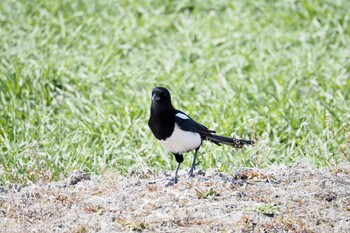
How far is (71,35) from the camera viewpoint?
893cm

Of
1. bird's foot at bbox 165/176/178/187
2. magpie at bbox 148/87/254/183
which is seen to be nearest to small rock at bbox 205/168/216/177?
magpie at bbox 148/87/254/183

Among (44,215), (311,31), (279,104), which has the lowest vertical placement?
(44,215)

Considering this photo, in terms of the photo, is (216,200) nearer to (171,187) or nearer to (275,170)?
(171,187)

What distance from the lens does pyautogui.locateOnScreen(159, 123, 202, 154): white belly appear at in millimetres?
5203

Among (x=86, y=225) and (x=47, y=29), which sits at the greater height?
(x=47, y=29)

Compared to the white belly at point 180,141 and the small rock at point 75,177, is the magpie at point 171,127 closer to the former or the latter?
the white belly at point 180,141

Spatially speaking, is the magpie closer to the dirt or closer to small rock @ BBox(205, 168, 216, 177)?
small rock @ BBox(205, 168, 216, 177)

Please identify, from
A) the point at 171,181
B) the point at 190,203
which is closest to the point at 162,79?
the point at 171,181

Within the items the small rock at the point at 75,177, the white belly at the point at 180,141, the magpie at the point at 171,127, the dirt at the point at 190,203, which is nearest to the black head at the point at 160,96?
the magpie at the point at 171,127

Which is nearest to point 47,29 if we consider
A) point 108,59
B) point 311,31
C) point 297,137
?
point 108,59

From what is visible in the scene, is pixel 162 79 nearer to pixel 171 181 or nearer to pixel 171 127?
pixel 171 127

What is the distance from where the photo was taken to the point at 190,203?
15.1 feet

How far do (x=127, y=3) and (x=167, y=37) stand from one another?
3.46 ft

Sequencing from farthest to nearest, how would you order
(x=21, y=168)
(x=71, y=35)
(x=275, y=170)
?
(x=71, y=35), (x=21, y=168), (x=275, y=170)
